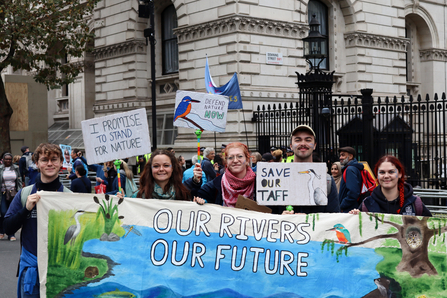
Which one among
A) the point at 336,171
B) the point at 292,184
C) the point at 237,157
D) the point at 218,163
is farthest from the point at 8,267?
the point at 292,184

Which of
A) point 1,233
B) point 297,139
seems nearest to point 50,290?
point 297,139

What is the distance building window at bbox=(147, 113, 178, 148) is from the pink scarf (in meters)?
17.0

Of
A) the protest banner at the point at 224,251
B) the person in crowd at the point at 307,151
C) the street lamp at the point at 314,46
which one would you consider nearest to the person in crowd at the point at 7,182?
the street lamp at the point at 314,46

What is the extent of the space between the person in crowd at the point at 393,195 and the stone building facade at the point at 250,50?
12.0 m

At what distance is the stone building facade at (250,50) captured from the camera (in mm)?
19234

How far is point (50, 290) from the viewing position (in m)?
4.98

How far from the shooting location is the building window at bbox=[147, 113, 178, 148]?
22.6 metres

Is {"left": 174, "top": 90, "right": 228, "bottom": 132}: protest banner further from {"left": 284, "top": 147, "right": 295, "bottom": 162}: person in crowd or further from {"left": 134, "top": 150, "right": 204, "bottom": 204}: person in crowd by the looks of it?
{"left": 284, "top": 147, "right": 295, "bottom": 162}: person in crowd

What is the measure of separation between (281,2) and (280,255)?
16.4m

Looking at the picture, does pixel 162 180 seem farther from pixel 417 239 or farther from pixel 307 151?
pixel 417 239

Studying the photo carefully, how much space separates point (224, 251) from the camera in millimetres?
5133

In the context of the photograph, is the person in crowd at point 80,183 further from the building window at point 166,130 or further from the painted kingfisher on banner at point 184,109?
the building window at point 166,130

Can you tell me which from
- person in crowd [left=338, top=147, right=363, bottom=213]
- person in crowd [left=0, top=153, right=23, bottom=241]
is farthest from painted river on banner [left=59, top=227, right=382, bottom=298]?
person in crowd [left=0, top=153, right=23, bottom=241]

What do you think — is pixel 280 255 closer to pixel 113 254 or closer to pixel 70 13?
pixel 113 254
